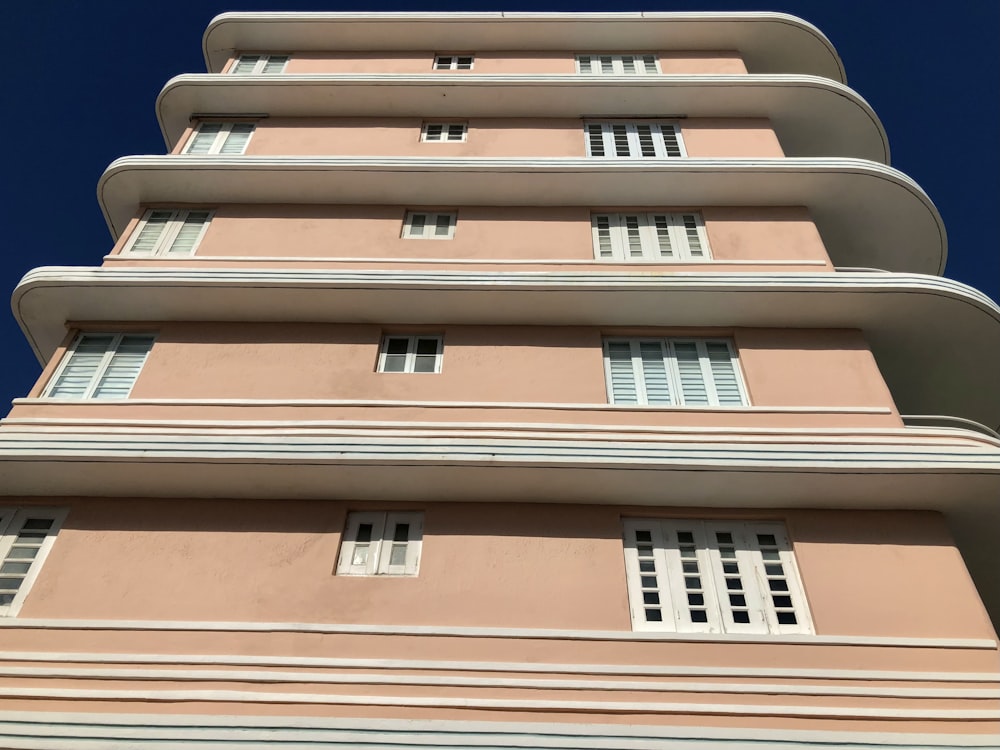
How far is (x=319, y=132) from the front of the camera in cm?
1748

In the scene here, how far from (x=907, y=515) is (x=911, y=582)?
105cm

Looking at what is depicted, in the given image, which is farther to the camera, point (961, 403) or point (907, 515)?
point (961, 403)

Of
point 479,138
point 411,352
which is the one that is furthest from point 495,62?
point 411,352

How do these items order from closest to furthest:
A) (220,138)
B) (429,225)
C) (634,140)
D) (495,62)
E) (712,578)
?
(712,578), (429,225), (634,140), (220,138), (495,62)

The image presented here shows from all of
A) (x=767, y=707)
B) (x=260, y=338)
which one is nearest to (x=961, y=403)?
(x=767, y=707)

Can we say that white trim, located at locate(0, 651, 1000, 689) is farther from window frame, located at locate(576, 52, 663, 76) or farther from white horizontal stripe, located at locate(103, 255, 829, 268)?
window frame, located at locate(576, 52, 663, 76)

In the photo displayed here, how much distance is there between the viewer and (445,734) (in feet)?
28.7

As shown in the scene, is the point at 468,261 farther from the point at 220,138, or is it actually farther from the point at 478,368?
the point at 220,138

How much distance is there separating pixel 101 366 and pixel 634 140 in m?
10.7

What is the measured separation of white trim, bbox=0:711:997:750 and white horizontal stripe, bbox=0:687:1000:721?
21 centimetres

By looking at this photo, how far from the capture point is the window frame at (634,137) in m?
16.7

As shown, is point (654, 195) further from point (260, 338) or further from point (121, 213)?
point (121, 213)

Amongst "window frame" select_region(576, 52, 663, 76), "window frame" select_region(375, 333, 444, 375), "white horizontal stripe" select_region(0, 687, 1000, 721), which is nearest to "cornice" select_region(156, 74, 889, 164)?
"window frame" select_region(576, 52, 663, 76)

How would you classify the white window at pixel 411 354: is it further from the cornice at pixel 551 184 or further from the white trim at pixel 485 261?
the cornice at pixel 551 184
